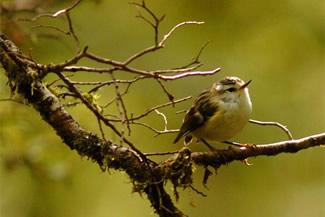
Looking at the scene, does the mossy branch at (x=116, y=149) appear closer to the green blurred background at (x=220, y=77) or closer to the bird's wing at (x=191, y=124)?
the bird's wing at (x=191, y=124)

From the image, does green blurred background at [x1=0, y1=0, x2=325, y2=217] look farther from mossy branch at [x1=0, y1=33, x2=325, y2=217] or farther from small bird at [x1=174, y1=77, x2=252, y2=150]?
mossy branch at [x1=0, y1=33, x2=325, y2=217]

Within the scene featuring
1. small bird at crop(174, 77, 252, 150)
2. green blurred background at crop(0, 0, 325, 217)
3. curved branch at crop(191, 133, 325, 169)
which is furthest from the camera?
green blurred background at crop(0, 0, 325, 217)

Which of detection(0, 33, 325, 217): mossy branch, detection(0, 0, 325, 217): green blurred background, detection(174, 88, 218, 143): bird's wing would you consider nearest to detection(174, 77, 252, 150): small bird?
detection(174, 88, 218, 143): bird's wing

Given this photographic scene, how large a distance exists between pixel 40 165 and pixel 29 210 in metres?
2.04

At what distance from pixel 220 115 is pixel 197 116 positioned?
21cm

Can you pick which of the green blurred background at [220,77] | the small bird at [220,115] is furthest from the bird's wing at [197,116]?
the green blurred background at [220,77]

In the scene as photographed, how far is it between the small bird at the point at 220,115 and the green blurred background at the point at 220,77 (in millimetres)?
3254

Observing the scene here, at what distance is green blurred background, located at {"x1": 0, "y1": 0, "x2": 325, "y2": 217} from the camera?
30.5 feet

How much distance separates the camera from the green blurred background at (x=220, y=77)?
30.5ft

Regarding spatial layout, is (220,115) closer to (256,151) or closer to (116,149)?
(256,151)

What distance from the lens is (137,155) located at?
3.73 meters

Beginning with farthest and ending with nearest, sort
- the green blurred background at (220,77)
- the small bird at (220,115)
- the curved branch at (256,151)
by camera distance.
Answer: the green blurred background at (220,77)
the small bird at (220,115)
the curved branch at (256,151)

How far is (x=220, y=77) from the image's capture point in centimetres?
966

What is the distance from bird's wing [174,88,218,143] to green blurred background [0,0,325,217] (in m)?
3.25
